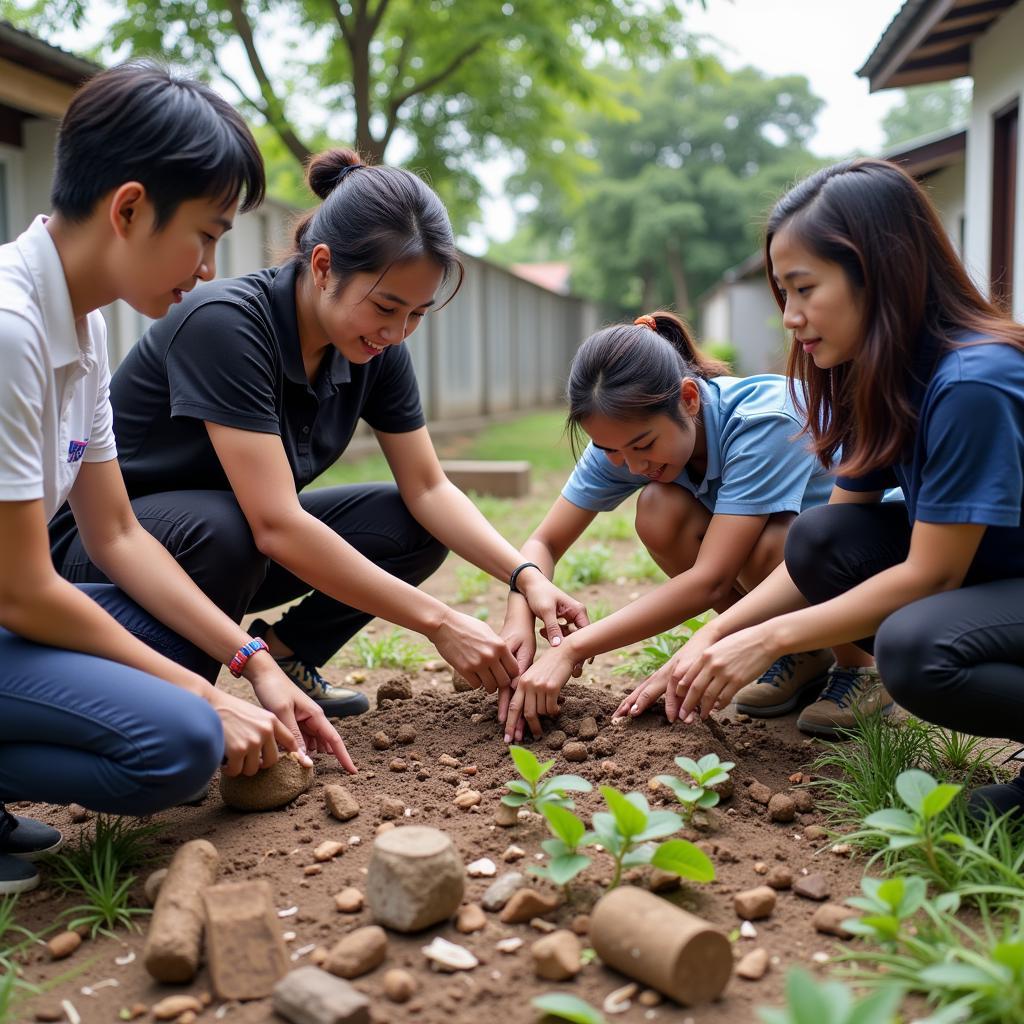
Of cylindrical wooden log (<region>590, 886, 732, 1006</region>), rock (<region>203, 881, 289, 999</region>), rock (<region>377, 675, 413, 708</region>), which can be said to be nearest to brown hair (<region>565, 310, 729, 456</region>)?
rock (<region>377, 675, 413, 708</region>)

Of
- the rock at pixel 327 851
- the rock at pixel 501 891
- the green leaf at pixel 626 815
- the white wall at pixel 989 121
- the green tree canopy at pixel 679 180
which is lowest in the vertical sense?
the rock at pixel 327 851

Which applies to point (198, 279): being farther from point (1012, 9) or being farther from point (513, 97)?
point (513, 97)

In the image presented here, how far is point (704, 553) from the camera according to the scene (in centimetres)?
289

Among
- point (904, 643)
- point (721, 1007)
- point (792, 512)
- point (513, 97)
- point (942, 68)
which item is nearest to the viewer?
point (721, 1007)

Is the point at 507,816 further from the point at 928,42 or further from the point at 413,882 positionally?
the point at 928,42

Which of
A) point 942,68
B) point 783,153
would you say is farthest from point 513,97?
point 783,153

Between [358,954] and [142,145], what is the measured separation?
146cm

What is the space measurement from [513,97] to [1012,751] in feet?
37.3

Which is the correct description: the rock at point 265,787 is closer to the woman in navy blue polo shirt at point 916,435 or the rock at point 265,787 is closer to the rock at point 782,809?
the woman in navy blue polo shirt at point 916,435

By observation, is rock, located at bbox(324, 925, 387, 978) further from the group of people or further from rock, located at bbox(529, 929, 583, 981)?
the group of people

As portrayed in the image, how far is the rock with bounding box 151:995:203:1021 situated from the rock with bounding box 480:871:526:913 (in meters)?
0.51

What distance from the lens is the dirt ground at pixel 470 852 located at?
1.67 m

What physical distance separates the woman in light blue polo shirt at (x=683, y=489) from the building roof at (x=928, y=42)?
17.5ft

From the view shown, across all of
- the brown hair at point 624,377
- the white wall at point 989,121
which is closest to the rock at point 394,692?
the brown hair at point 624,377
